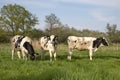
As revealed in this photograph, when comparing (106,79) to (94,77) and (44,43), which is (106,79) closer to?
(94,77)

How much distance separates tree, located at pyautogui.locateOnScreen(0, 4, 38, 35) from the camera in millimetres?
66031

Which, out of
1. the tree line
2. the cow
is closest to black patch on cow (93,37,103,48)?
the cow

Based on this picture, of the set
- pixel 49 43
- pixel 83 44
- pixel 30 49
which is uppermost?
pixel 49 43

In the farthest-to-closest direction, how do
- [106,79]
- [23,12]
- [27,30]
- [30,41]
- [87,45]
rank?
[23,12]
[27,30]
[87,45]
[30,41]
[106,79]

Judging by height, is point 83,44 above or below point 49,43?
below

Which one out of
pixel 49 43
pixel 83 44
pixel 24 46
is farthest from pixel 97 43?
pixel 24 46

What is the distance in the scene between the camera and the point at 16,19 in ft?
219

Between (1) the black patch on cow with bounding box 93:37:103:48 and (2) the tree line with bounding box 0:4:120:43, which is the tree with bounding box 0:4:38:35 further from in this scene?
(1) the black patch on cow with bounding box 93:37:103:48

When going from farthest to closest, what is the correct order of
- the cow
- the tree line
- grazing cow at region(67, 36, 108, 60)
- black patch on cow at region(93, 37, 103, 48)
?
the tree line
black patch on cow at region(93, 37, 103, 48)
grazing cow at region(67, 36, 108, 60)
the cow

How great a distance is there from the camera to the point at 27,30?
64000mm

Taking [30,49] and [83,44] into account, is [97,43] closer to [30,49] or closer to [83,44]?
[83,44]

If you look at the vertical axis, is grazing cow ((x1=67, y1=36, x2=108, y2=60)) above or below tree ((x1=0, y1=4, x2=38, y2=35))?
below

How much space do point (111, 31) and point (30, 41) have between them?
191 feet

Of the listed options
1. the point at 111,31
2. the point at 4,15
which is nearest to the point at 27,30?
the point at 4,15
